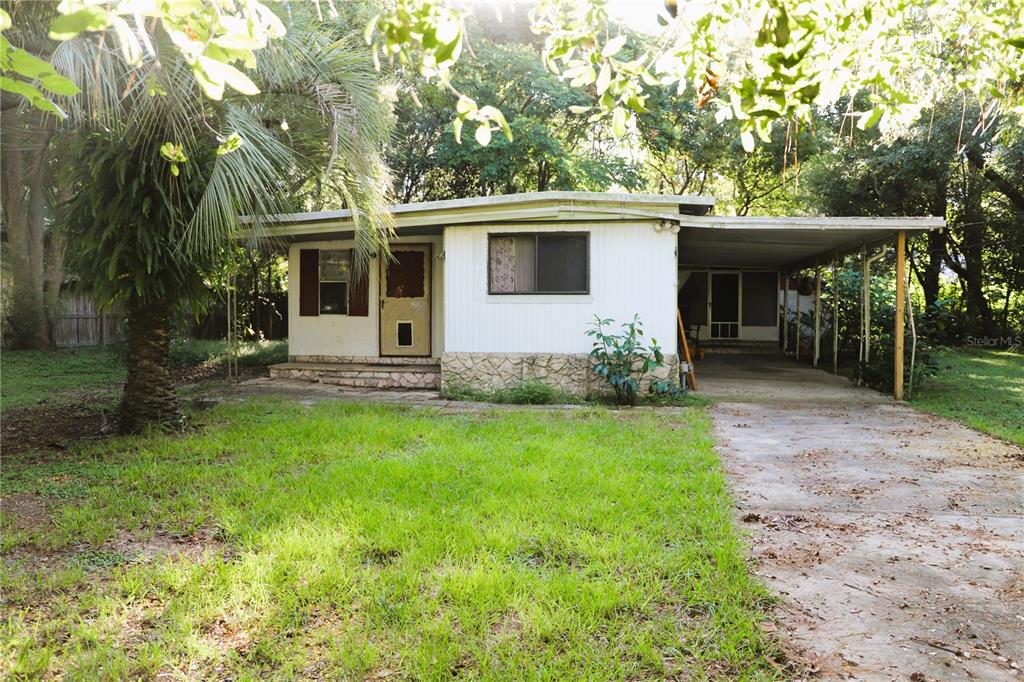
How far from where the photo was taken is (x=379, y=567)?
10.1 feet

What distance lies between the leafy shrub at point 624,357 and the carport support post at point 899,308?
3.02m

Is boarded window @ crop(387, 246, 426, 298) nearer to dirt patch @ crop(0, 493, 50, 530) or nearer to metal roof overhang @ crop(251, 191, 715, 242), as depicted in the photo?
metal roof overhang @ crop(251, 191, 715, 242)

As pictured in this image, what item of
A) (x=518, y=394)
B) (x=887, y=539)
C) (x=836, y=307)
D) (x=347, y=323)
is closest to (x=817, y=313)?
(x=836, y=307)

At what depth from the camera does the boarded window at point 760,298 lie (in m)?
16.6

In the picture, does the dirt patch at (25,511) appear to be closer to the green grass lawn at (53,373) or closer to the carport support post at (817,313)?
the green grass lawn at (53,373)

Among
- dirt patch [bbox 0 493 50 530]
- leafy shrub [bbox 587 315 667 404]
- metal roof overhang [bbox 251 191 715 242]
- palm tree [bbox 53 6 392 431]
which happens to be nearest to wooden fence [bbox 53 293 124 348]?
metal roof overhang [bbox 251 191 715 242]

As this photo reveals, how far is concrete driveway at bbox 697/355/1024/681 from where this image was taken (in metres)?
2.42

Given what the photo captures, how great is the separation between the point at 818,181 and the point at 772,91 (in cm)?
1739

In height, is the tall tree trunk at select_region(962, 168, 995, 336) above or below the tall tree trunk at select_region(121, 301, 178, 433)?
above

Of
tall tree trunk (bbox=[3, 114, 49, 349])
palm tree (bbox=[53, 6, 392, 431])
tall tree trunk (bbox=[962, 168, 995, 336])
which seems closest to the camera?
palm tree (bbox=[53, 6, 392, 431])

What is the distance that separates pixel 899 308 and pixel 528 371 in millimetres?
4827

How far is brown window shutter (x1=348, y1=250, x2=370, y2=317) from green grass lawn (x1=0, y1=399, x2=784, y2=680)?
572cm

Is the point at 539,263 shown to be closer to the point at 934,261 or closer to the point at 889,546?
the point at 889,546

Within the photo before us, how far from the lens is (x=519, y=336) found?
9.03m
